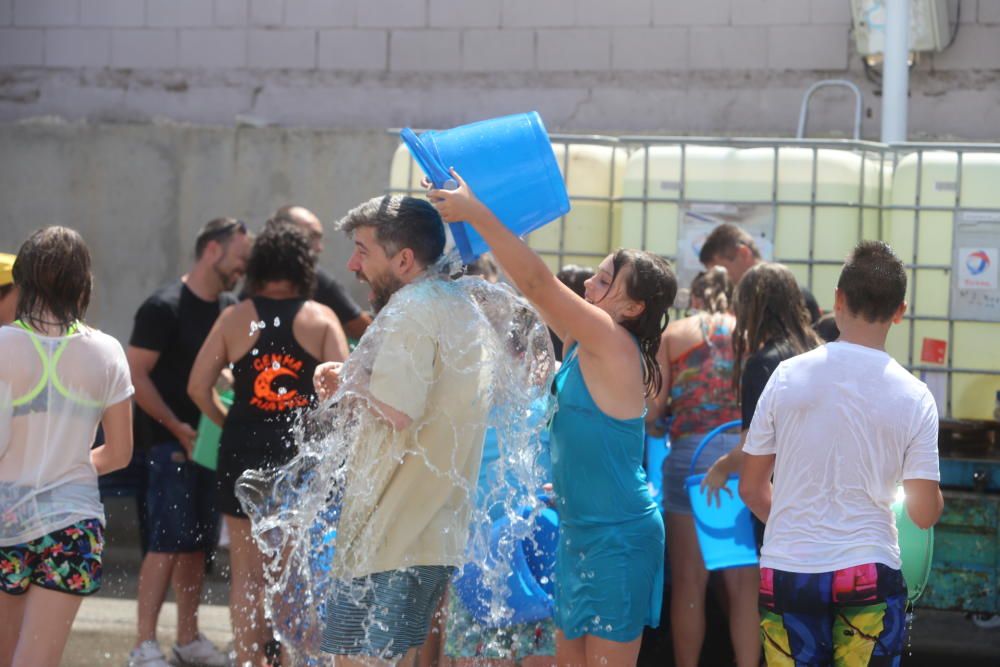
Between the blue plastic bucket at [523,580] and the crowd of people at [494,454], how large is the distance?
78 millimetres

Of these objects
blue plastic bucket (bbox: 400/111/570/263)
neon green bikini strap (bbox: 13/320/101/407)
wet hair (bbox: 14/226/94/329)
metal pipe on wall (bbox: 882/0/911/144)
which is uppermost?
metal pipe on wall (bbox: 882/0/911/144)

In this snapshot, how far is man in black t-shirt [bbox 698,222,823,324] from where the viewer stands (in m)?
4.77

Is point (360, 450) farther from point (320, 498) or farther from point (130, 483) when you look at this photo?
point (130, 483)

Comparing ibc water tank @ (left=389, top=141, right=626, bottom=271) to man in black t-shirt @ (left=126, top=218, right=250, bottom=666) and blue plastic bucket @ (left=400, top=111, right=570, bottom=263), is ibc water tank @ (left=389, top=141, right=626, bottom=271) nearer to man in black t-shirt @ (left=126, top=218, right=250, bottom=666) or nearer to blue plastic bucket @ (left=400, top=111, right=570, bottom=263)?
man in black t-shirt @ (left=126, top=218, right=250, bottom=666)

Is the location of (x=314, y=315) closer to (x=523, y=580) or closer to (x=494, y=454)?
(x=494, y=454)

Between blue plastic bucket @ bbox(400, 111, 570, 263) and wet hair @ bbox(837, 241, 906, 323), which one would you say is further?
wet hair @ bbox(837, 241, 906, 323)

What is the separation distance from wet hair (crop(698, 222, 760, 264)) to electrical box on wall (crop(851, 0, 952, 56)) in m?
2.10

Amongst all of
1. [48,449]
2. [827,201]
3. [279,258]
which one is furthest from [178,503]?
[827,201]

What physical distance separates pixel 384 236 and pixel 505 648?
1.33 m

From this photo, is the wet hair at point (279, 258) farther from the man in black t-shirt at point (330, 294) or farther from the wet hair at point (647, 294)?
the wet hair at point (647, 294)

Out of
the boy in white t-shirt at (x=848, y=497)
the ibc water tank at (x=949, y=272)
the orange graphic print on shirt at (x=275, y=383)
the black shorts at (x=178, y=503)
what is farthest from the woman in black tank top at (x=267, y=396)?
the ibc water tank at (x=949, y=272)

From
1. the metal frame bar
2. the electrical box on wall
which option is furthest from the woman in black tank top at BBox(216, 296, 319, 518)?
the electrical box on wall

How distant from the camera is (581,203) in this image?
5188 millimetres

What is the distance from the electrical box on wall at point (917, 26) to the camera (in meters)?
6.39
